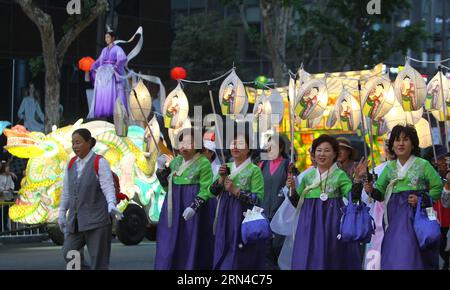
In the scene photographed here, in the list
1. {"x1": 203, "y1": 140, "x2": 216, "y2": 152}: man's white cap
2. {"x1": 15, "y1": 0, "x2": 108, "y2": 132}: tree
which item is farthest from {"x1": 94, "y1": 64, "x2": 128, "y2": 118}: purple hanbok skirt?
{"x1": 203, "y1": 140, "x2": 216, "y2": 152}: man's white cap

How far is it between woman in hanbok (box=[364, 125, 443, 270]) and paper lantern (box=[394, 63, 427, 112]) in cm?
510

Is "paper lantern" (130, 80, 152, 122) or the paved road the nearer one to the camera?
the paved road

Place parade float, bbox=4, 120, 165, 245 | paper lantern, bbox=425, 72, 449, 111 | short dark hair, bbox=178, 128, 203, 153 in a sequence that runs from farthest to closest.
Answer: paper lantern, bbox=425, 72, 449, 111, parade float, bbox=4, 120, 165, 245, short dark hair, bbox=178, 128, 203, 153

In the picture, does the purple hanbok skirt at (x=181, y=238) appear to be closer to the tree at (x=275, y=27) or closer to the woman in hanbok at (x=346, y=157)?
the woman in hanbok at (x=346, y=157)

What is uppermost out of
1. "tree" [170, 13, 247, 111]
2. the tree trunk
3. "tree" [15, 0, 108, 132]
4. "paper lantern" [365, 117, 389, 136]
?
"tree" [170, 13, 247, 111]

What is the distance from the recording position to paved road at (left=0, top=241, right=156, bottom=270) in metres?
12.5

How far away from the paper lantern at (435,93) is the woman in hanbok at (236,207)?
610 cm

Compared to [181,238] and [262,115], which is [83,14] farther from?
[181,238]

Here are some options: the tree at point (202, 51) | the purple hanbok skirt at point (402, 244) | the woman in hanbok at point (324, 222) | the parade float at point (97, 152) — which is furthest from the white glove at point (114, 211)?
the tree at point (202, 51)

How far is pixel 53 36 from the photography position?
17891 millimetres

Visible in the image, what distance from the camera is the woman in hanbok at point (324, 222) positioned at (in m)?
8.77

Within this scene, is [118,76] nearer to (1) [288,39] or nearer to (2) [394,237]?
(2) [394,237]

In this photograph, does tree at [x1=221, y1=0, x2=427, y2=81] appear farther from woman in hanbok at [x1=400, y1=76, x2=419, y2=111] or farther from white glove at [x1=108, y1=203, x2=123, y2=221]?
white glove at [x1=108, y1=203, x2=123, y2=221]

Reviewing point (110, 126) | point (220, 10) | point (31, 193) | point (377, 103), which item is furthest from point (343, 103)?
point (220, 10)
